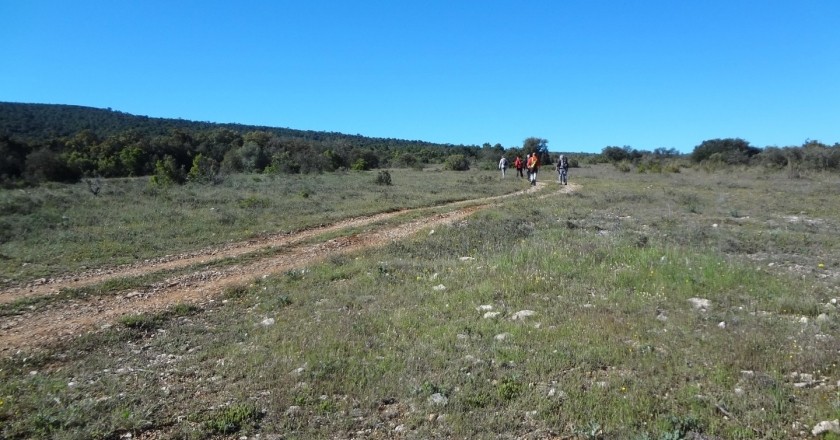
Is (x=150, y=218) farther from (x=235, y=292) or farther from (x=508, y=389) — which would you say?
(x=508, y=389)

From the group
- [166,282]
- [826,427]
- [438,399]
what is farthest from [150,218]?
[826,427]

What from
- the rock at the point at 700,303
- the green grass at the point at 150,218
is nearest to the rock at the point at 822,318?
the rock at the point at 700,303

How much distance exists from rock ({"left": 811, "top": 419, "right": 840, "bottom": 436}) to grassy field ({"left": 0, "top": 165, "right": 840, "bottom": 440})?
0.31ft

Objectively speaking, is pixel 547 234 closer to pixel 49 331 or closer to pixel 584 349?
pixel 584 349

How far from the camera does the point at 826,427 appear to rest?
4.41 meters

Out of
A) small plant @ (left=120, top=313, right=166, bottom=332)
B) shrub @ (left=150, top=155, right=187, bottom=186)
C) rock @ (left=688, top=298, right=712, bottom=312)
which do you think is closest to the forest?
shrub @ (left=150, top=155, right=187, bottom=186)

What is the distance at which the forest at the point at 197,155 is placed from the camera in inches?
1511

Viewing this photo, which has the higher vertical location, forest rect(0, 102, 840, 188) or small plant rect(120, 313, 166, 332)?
forest rect(0, 102, 840, 188)

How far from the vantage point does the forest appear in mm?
38375

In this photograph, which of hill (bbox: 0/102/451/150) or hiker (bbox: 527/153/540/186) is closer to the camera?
hiker (bbox: 527/153/540/186)

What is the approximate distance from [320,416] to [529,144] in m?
72.9

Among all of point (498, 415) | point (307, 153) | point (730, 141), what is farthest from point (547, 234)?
point (730, 141)

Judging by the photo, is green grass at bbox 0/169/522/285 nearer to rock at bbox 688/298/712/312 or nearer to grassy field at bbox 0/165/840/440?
grassy field at bbox 0/165/840/440

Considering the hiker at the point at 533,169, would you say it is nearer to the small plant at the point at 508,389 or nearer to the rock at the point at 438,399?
the small plant at the point at 508,389
